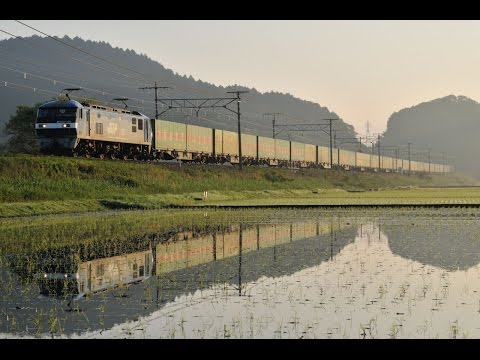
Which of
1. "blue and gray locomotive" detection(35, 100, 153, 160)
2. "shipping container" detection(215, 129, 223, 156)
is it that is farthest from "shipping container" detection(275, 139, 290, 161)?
"blue and gray locomotive" detection(35, 100, 153, 160)

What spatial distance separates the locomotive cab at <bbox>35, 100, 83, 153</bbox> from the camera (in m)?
53.5

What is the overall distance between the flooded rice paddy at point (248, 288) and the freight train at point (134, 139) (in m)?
29.9

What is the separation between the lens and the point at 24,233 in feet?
90.2

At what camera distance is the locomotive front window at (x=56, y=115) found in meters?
53.5

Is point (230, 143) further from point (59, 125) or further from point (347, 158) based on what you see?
point (347, 158)

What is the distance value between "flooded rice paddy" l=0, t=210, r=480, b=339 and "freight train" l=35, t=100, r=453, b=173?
29.9 meters

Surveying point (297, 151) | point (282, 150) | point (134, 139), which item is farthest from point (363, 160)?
point (134, 139)

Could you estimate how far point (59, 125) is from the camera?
53875mm

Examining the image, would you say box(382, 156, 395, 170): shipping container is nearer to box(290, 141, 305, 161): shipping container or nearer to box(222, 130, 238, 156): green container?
box(290, 141, 305, 161): shipping container

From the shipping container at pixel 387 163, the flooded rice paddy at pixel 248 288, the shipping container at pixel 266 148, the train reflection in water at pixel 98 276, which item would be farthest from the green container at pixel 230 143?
the shipping container at pixel 387 163

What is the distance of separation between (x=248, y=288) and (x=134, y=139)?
50.2 m
